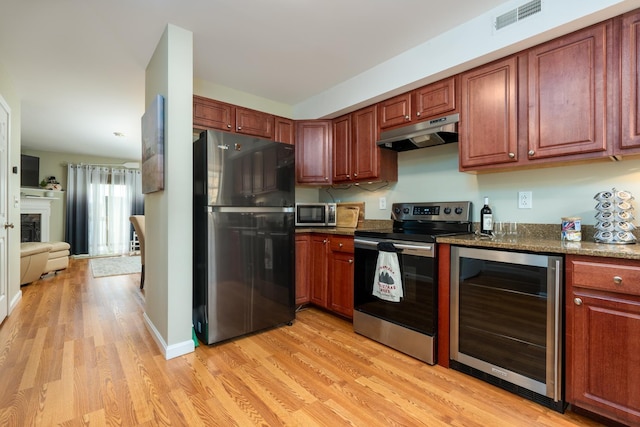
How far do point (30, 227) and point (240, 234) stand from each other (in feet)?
19.3

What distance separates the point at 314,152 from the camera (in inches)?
132

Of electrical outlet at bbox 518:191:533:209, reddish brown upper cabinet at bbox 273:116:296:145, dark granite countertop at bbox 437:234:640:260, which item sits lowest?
dark granite countertop at bbox 437:234:640:260

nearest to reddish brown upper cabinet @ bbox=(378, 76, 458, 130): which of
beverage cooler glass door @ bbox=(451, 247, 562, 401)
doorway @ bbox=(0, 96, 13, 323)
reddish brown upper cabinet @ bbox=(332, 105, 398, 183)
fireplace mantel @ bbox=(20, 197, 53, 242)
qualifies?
reddish brown upper cabinet @ bbox=(332, 105, 398, 183)

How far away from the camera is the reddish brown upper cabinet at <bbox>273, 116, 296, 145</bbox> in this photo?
3328mm

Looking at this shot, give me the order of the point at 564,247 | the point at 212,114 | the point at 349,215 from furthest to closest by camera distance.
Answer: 1. the point at 349,215
2. the point at 212,114
3. the point at 564,247

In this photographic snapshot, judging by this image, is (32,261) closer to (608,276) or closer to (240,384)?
(240,384)

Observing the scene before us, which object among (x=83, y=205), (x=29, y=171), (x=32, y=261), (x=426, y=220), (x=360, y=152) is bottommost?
(x=32, y=261)

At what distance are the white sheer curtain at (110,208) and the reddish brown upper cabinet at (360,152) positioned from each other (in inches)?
241

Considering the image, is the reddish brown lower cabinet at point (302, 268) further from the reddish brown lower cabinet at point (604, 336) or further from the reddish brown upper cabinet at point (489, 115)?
the reddish brown lower cabinet at point (604, 336)

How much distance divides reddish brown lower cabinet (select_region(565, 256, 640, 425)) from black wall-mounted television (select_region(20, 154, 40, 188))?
7.97 m

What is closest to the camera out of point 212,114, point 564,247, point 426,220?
point 564,247

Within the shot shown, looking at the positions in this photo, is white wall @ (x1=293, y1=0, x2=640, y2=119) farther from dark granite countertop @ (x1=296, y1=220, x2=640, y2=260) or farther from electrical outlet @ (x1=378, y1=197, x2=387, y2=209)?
dark granite countertop @ (x1=296, y1=220, x2=640, y2=260)

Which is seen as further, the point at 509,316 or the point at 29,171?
the point at 29,171

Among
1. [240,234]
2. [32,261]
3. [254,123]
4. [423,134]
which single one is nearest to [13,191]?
[32,261]
